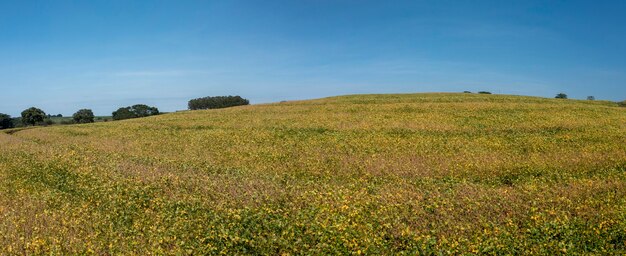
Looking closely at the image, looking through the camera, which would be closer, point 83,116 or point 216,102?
point 83,116

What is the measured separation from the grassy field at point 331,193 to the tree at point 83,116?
339ft

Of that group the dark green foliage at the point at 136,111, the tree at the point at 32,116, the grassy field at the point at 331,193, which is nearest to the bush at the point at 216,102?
the dark green foliage at the point at 136,111

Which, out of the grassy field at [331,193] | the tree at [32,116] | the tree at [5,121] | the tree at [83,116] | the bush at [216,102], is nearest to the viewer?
the grassy field at [331,193]

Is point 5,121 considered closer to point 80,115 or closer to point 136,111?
point 80,115

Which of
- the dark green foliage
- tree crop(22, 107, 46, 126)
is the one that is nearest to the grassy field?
the dark green foliage

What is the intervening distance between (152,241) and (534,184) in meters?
17.4

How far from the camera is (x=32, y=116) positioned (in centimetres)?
12088

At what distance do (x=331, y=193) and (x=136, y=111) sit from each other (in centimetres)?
12518

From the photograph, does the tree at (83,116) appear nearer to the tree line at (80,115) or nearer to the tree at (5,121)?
the tree line at (80,115)

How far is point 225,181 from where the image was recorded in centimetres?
2127

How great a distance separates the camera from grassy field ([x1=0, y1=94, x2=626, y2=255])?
13.3m

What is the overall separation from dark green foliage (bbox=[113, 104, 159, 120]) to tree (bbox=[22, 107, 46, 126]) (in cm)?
2028

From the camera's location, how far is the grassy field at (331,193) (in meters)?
13.3

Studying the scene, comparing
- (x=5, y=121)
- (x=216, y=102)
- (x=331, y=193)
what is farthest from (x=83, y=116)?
(x=331, y=193)
